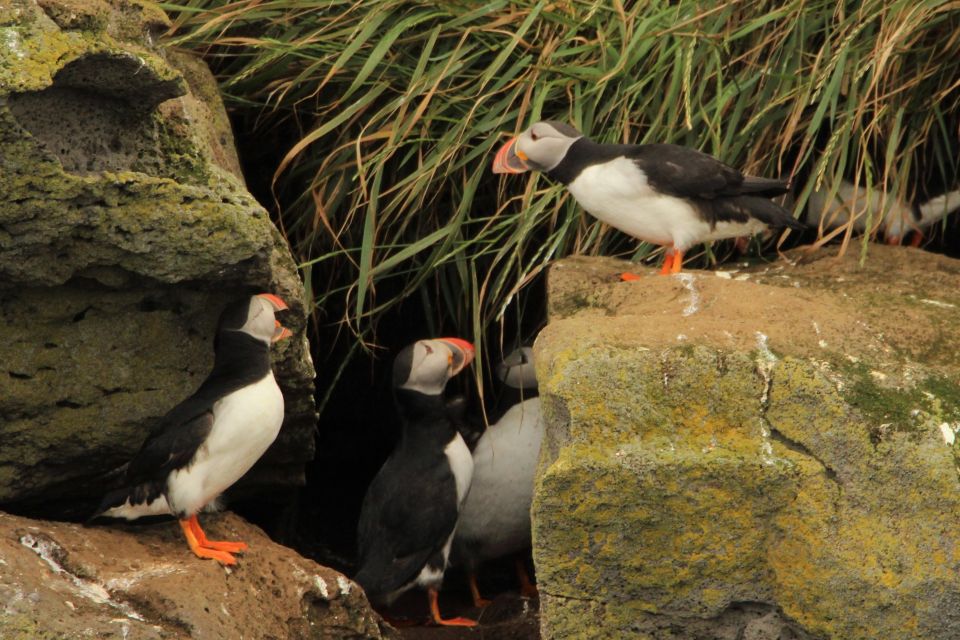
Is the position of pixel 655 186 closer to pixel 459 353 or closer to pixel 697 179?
pixel 697 179

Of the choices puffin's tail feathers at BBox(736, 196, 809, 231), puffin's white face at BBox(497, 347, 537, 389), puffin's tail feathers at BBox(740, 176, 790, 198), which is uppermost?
puffin's tail feathers at BBox(740, 176, 790, 198)

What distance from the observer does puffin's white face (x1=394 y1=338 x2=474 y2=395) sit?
4031mm

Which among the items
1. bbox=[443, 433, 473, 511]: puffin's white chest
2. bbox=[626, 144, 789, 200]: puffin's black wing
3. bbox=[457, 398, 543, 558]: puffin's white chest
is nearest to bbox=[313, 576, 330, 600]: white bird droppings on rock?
bbox=[443, 433, 473, 511]: puffin's white chest

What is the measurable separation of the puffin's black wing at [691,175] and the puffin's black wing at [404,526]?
103 centimetres

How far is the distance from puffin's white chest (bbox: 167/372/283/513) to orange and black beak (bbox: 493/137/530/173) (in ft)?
2.97

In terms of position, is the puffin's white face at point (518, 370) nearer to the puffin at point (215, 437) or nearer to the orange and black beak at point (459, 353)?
the orange and black beak at point (459, 353)

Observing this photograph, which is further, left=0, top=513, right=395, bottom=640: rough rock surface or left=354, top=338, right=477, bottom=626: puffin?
left=354, top=338, right=477, bottom=626: puffin

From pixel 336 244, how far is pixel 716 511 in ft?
6.30

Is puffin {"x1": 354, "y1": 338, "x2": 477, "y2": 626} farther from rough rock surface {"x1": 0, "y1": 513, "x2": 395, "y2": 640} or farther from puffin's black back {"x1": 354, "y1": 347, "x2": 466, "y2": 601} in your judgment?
rough rock surface {"x1": 0, "y1": 513, "x2": 395, "y2": 640}

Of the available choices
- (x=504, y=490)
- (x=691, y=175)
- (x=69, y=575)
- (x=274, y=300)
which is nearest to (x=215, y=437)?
(x=274, y=300)

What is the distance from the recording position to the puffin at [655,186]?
3623mm

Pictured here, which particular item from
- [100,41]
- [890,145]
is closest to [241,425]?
[100,41]

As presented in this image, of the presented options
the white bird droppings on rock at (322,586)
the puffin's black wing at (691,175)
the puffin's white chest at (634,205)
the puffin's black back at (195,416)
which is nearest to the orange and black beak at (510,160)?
the puffin's white chest at (634,205)

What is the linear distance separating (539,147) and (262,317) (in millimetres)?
882
